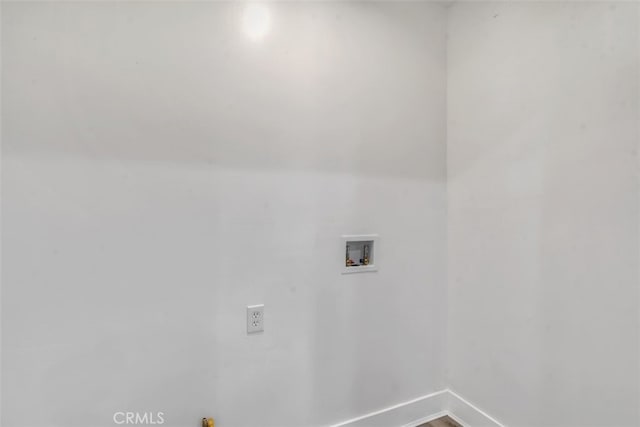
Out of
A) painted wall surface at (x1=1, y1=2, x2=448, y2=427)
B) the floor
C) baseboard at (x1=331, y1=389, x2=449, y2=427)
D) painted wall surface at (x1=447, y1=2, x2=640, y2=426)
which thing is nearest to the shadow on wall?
painted wall surface at (x1=1, y1=2, x2=448, y2=427)

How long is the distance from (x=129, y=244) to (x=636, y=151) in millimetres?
1934

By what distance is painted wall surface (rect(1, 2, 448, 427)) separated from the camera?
108cm

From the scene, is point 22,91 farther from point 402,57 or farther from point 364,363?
point 364,363

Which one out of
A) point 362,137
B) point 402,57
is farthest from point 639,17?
point 362,137

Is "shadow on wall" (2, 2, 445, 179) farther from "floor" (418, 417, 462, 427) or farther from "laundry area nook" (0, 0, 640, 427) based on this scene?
"floor" (418, 417, 462, 427)

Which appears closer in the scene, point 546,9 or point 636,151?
point 636,151

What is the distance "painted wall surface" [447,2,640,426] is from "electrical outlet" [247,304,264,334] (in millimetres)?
1182

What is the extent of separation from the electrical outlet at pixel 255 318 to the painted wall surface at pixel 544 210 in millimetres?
1182

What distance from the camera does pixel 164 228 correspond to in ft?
4.01

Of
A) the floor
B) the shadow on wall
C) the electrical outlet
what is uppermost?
the shadow on wall

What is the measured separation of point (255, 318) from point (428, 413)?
1.26m

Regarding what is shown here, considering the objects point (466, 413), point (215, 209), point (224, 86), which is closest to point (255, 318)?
point (215, 209)

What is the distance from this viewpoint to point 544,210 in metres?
1.36

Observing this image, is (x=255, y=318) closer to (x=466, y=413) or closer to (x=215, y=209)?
(x=215, y=209)
